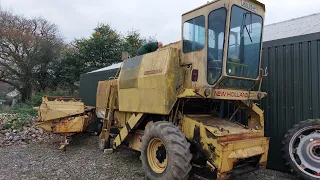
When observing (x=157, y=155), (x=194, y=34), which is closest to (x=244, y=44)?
(x=194, y=34)

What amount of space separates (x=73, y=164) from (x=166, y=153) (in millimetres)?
2841

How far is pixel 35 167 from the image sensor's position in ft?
19.6

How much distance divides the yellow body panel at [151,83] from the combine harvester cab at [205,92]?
2cm

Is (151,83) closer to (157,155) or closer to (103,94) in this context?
(157,155)

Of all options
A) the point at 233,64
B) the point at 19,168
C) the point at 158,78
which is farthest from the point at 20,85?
the point at 233,64

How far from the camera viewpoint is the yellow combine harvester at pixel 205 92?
170 inches

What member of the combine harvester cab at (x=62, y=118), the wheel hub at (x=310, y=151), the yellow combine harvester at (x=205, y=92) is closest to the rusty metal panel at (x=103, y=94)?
the combine harvester cab at (x=62, y=118)

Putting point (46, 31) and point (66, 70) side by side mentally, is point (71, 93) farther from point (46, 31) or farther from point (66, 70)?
point (46, 31)

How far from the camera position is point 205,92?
4438 millimetres

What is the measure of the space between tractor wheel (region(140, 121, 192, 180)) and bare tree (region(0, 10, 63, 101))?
17.5 meters

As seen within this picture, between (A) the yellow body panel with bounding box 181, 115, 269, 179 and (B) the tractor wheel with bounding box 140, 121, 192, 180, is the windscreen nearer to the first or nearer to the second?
(A) the yellow body panel with bounding box 181, 115, 269, 179

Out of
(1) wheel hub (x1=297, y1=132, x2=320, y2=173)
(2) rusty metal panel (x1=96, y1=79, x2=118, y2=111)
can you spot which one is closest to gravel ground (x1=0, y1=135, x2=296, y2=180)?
(1) wheel hub (x1=297, y1=132, x2=320, y2=173)

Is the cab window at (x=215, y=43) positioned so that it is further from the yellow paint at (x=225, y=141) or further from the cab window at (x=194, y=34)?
the yellow paint at (x=225, y=141)

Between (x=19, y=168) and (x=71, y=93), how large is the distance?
13.2m
